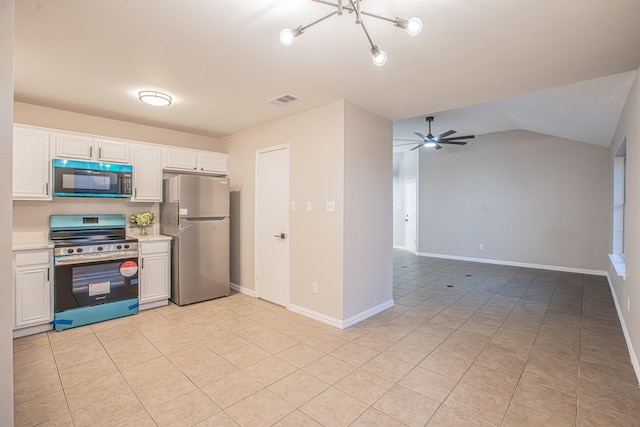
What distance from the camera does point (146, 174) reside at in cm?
418

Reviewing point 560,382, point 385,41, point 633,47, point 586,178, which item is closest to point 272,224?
point 385,41

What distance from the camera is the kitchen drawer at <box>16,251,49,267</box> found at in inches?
121

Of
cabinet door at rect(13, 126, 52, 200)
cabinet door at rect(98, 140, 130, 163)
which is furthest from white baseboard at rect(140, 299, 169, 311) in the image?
cabinet door at rect(98, 140, 130, 163)

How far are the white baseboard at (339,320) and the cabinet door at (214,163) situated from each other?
2495mm

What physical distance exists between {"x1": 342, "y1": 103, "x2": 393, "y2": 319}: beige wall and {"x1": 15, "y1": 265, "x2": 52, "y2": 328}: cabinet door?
10.5 feet

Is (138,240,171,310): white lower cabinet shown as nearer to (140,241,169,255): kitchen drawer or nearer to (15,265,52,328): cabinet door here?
(140,241,169,255): kitchen drawer

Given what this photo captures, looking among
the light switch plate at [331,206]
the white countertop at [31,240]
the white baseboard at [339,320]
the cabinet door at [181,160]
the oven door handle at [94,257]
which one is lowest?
the white baseboard at [339,320]

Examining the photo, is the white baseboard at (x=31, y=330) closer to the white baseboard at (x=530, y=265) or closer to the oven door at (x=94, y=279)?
the oven door at (x=94, y=279)

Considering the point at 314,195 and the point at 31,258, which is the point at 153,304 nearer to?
the point at 31,258

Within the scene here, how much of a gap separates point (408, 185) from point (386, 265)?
233 inches

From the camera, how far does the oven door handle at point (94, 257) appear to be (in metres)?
3.28

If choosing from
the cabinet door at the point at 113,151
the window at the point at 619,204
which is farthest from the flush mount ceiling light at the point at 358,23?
the window at the point at 619,204

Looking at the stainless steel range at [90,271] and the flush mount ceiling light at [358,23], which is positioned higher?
the flush mount ceiling light at [358,23]

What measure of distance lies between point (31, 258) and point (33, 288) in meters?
0.32
